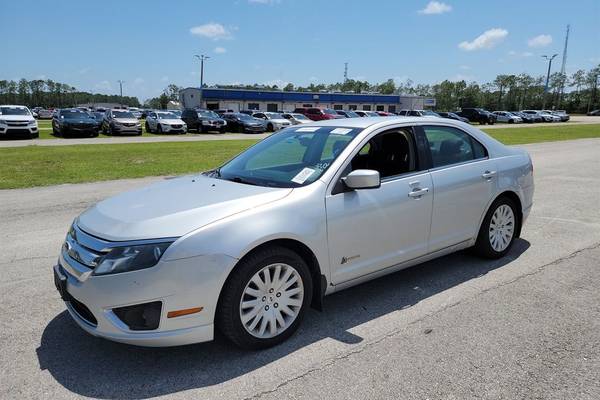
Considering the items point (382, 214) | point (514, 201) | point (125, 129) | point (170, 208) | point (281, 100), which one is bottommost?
point (125, 129)

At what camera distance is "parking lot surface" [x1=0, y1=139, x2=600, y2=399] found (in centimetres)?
279

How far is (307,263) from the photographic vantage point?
11.3 ft

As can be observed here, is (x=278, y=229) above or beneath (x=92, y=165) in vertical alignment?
above

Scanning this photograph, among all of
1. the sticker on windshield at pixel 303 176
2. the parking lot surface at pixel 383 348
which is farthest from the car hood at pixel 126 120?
the sticker on windshield at pixel 303 176

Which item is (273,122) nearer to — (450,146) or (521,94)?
(450,146)

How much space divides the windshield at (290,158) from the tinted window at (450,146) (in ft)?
2.91

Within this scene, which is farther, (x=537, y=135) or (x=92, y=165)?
(x=537, y=135)

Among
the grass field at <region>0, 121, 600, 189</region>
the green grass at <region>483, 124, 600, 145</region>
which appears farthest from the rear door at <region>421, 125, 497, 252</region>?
the green grass at <region>483, 124, 600, 145</region>

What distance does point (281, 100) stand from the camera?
80250mm

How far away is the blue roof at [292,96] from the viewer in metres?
75.3

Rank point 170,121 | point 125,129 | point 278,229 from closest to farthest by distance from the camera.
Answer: point 278,229 < point 125,129 < point 170,121

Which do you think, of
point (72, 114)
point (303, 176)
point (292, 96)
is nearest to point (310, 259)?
point (303, 176)

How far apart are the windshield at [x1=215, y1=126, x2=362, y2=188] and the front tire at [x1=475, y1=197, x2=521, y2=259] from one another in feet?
6.25

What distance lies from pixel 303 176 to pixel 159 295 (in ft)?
4.77
